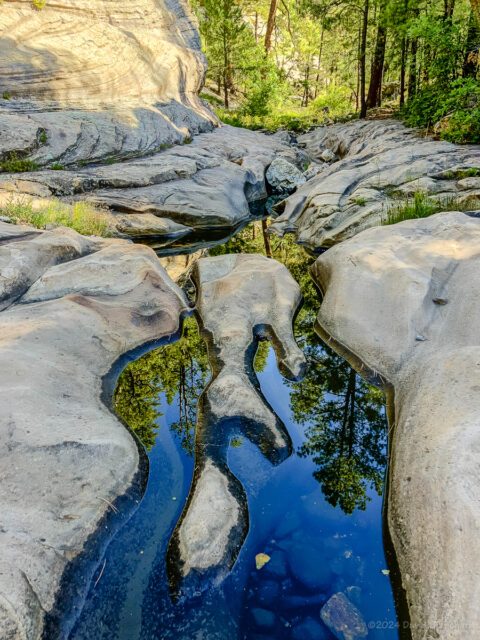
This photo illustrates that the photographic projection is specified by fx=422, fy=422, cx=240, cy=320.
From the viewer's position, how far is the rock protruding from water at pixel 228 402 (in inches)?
128

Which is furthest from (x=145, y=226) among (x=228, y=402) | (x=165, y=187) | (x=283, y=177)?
(x=283, y=177)

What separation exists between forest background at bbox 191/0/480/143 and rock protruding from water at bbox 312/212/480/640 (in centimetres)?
715

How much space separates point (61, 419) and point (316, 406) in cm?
297

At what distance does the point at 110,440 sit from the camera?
12.8 feet

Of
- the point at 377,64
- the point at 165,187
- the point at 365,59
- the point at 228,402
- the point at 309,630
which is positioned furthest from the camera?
the point at 365,59

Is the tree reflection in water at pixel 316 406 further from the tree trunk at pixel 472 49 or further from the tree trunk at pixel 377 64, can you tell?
the tree trunk at pixel 377 64

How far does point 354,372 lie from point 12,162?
35.6 ft

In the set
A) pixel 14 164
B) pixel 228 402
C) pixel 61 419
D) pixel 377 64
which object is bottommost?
pixel 228 402

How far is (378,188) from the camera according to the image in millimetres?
10578

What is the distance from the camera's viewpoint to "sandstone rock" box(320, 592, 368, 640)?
284 centimetres

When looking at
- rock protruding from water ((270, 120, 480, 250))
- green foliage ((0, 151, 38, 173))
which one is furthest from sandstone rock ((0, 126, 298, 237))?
rock protruding from water ((270, 120, 480, 250))

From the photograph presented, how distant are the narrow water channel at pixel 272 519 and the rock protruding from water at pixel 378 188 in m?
5.14

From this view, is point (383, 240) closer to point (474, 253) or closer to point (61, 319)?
point (474, 253)

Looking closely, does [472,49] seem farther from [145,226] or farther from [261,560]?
[261,560]
